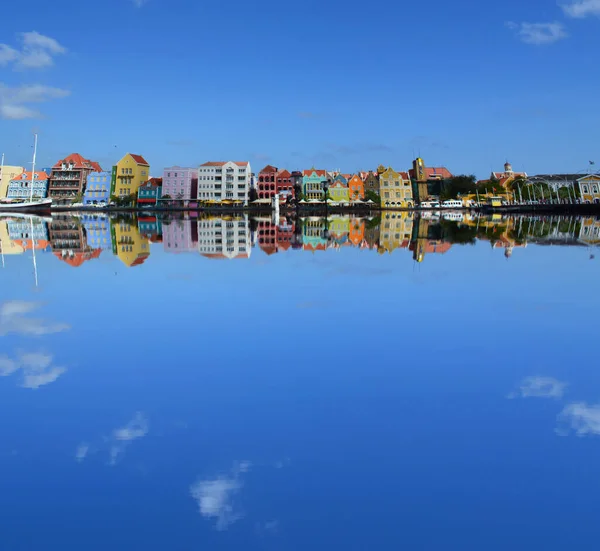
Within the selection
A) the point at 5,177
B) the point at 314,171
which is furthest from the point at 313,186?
the point at 5,177

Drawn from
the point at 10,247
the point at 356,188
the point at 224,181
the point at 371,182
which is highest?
the point at 371,182

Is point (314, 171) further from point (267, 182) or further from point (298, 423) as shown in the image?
point (298, 423)

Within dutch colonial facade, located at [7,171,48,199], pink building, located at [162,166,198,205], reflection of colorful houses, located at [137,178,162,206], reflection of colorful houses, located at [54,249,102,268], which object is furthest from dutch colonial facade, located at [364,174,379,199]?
reflection of colorful houses, located at [54,249,102,268]

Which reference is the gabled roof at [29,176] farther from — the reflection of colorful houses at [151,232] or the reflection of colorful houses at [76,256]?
the reflection of colorful houses at [76,256]

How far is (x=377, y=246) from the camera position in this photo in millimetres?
21938

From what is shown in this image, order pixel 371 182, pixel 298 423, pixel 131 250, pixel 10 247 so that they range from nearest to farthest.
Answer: pixel 298 423
pixel 131 250
pixel 10 247
pixel 371 182

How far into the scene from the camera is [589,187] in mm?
88625

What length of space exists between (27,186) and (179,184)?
28.6 m

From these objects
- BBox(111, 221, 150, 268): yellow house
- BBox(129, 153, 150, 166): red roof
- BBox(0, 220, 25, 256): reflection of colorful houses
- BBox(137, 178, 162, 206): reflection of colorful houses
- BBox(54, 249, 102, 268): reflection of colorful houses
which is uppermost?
BBox(129, 153, 150, 166): red roof

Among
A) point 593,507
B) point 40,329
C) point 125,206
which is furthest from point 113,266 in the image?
point 125,206

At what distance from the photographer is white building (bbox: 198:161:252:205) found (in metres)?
95.2

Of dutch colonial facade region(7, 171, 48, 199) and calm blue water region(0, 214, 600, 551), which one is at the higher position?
dutch colonial facade region(7, 171, 48, 199)

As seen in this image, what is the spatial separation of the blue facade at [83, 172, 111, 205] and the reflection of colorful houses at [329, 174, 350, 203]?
34.5 m

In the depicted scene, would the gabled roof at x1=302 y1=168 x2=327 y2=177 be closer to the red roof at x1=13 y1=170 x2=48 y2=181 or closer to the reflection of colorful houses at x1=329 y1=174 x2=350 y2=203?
the reflection of colorful houses at x1=329 y1=174 x2=350 y2=203
